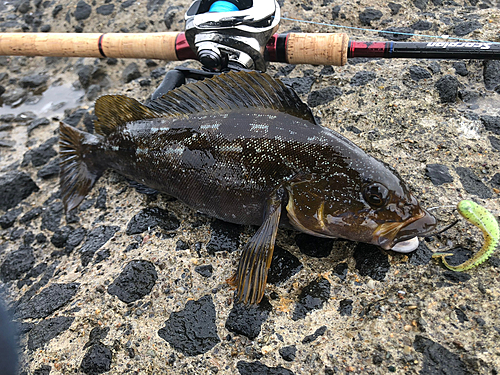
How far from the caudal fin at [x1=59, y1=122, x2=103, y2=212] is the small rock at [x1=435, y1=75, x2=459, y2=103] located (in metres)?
3.30

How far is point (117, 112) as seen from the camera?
10.6 ft

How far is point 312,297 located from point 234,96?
1.58 m

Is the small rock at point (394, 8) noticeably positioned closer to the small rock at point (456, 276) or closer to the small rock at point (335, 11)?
the small rock at point (335, 11)

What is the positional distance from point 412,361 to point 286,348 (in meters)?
0.71

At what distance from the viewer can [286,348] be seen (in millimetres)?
2227

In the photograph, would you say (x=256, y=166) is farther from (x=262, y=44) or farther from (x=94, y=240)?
(x=94, y=240)

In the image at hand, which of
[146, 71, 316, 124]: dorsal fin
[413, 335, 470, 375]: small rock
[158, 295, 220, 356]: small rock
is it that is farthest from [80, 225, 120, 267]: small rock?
[413, 335, 470, 375]: small rock

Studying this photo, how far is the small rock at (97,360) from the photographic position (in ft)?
7.55

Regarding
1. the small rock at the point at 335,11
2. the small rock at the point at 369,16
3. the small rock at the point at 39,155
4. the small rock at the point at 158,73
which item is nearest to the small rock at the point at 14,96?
the small rock at the point at 39,155

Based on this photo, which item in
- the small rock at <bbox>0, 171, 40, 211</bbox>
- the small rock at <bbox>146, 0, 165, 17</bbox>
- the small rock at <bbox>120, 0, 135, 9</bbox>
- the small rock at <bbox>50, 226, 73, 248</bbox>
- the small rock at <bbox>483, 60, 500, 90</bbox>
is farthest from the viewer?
the small rock at <bbox>120, 0, 135, 9</bbox>

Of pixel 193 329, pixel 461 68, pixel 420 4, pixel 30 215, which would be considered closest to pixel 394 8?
pixel 420 4

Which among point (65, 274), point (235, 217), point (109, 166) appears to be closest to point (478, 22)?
point (235, 217)

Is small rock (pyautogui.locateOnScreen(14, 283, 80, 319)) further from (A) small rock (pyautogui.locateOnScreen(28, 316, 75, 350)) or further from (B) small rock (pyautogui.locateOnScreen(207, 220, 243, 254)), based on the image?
(B) small rock (pyautogui.locateOnScreen(207, 220, 243, 254))

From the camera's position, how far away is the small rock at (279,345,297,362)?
7.16 ft
